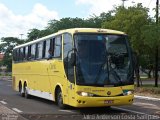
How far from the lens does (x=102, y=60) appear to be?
653 inches

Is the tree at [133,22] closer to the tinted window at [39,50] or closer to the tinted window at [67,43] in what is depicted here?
the tinted window at [39,50]

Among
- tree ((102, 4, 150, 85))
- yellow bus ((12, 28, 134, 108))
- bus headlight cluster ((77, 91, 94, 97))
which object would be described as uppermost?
tree ((102, 4, 150, 85))

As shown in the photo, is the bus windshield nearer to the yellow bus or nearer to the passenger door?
the yellow bus

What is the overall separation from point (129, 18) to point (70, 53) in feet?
65.5

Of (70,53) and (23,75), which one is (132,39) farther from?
(70,53)

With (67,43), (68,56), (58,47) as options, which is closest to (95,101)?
(68,56)

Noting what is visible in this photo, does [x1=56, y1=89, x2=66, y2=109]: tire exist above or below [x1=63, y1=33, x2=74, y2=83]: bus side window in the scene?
below

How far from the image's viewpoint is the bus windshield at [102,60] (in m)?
16.3

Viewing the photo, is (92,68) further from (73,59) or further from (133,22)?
(133,22)

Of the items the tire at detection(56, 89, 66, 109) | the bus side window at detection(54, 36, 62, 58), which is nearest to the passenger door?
the bus side window at detection(54, 36, 62, 58)

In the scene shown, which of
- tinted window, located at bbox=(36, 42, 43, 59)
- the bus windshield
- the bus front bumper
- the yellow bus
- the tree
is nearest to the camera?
the bus front bumper

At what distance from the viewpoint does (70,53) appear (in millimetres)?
16906

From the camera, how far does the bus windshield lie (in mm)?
16266

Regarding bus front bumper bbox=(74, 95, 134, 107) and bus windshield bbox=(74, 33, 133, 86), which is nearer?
bus front bumper bbox=(74, 95, 134, 107)
